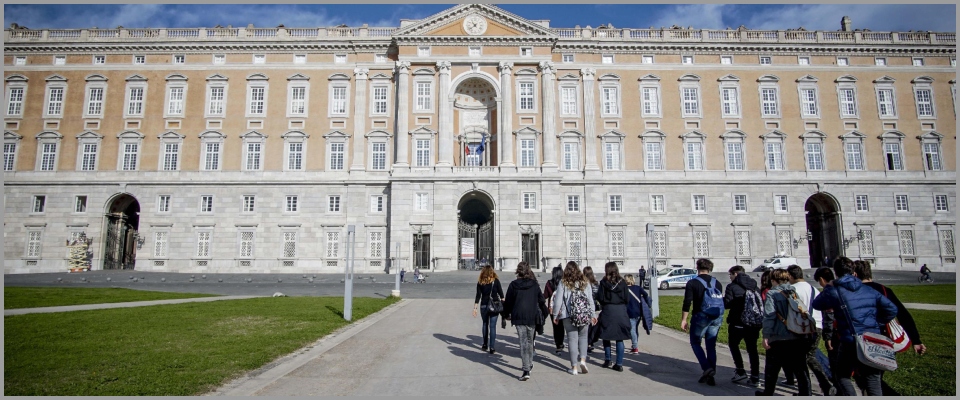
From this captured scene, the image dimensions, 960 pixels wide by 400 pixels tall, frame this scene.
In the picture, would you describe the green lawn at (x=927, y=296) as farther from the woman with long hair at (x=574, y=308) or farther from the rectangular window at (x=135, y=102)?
the rectangular window at (x=135, y=102)

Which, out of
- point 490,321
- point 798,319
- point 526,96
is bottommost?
point 490,321

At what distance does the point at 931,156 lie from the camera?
44.8m

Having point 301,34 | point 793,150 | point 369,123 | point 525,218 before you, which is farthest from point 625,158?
point 301,34

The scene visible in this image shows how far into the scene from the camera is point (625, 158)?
44.6 m

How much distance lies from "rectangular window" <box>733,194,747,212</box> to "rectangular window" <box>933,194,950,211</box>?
15.6m

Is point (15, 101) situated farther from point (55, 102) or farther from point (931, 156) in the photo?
point (931, 156)

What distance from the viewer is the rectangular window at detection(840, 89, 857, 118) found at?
45.2m

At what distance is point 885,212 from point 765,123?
12.0 metres

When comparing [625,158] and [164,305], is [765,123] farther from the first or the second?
[164,305]

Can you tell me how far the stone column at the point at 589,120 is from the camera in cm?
4425

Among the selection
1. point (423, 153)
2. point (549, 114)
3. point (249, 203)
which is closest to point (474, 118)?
point (423, 153)

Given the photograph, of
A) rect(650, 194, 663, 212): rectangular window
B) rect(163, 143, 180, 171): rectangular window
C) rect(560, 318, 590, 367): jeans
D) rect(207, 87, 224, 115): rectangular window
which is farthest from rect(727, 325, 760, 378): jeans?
rect(163, 143, 180, 171): rectangular window

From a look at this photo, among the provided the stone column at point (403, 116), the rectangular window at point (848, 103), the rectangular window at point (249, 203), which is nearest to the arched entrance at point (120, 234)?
the rectangular window at point (249, 203)

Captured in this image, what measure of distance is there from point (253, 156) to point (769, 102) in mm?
44063
